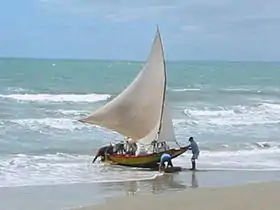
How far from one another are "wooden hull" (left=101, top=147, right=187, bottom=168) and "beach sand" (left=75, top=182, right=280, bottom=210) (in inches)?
200

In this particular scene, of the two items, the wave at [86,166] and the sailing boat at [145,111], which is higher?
the sailing boat at [145,111]

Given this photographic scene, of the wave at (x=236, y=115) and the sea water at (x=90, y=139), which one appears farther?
the wave at (x=236, y=115)

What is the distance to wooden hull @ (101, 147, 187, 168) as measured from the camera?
1686 centimetres

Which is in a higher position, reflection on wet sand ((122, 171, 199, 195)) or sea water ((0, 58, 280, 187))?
sea water ((0, 58, 280, 187))

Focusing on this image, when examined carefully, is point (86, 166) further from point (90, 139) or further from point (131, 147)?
point (90, 139)

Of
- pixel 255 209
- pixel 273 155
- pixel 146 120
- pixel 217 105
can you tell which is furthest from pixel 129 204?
pixel 217 105

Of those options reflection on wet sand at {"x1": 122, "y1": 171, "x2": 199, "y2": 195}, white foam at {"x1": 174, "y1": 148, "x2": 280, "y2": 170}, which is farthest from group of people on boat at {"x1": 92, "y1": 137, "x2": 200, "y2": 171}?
reflection on wet sand at {"x1": 122, "y1": 171, "x2": 199, "y2": 195}

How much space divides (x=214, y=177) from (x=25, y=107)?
21227 mm

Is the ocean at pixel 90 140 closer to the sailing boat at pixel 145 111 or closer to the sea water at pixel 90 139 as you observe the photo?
the sea water at pixel 90 139

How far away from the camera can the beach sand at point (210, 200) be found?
995 centimetres

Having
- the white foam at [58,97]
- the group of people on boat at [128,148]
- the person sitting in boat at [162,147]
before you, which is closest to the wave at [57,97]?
the white foam at [58,97]

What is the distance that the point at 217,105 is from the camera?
39406mm

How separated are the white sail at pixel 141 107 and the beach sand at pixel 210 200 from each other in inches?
271

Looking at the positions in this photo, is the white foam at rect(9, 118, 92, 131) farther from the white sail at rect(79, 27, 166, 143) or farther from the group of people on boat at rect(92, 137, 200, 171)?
the group of people on boat at rect(92, 137, 200, 171)
